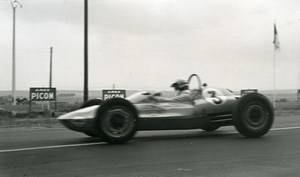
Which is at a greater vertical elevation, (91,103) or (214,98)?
(214,98)

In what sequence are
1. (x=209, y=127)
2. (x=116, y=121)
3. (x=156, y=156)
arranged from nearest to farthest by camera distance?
(x=156, y=156), (x=116, y=121), (x=209, y=127)

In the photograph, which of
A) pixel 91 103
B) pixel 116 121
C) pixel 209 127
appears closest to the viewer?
pixel 116 121

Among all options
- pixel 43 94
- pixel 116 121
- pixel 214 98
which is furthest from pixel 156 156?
pixel 43 94

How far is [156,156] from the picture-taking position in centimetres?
798

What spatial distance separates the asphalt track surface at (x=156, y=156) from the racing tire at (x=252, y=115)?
261 millimetres

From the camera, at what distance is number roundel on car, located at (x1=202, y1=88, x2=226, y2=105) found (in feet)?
35.4

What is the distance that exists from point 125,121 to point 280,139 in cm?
360

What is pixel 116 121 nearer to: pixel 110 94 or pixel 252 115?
pixel 252 115

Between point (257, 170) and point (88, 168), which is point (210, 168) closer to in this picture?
point (257, 170)

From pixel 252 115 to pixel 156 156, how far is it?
3.60 metres

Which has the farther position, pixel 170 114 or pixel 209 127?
pixel 209 127

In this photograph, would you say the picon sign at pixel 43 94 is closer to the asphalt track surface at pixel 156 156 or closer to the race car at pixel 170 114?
the asphalt track surface at pixel 156 156

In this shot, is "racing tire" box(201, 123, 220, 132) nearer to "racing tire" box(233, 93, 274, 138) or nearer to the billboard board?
"racing tire" box(233, 93, 274, 138)

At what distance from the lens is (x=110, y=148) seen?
8969 mm
